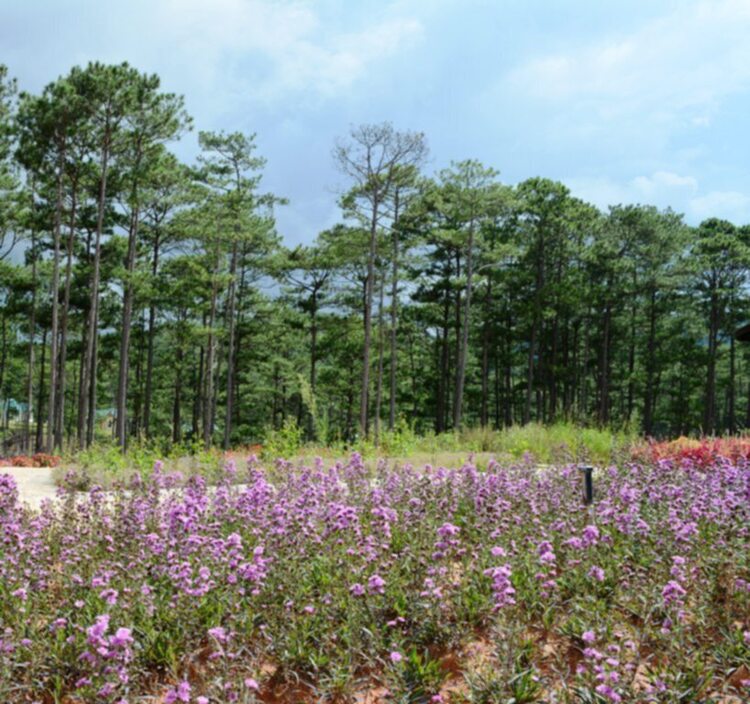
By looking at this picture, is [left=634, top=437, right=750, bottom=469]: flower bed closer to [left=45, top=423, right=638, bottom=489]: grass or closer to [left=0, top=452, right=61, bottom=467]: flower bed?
[left=45, top=423, right=638, bottom=489]: grass

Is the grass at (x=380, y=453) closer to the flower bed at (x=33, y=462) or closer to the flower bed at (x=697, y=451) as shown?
the flower bed at (x=697, y=451)

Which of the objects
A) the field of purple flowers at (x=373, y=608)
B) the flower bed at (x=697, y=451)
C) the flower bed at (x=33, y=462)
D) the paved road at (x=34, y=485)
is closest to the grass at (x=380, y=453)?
the paved road at (x=34, y=485)

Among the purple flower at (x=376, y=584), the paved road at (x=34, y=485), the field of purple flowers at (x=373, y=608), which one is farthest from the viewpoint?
the paved road at (x=34, y=485)

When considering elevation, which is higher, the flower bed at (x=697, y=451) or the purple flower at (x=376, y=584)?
the flower bed at (x=697, y=451)

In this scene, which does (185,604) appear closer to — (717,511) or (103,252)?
(717,511)

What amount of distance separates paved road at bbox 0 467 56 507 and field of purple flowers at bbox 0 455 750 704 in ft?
12.4

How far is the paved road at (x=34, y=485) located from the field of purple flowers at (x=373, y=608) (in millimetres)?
3792

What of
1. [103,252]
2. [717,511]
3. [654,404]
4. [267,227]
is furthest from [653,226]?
[717,511]

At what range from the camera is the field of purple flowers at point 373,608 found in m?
2.73

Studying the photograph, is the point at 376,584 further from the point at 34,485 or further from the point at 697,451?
the point at 34,485

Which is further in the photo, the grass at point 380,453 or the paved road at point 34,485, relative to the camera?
the grass at point 380,453

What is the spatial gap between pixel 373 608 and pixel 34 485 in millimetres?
8411

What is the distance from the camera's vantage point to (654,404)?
39.2m

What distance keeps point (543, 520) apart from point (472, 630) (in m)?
1.69
